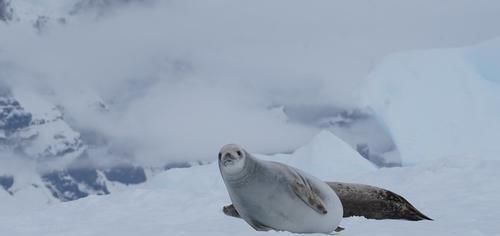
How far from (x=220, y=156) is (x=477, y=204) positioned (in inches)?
178

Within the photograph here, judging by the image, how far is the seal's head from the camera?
5.00 metres

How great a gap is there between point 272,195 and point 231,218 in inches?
124

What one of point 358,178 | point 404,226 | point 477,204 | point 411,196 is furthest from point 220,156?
point 358,178

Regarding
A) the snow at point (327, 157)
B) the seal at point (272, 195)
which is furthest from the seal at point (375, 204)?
the snow at point (327, 157)

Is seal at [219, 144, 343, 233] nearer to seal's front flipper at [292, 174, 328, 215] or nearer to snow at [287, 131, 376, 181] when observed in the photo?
seal's front flipper at [292, 174, 328, 215]

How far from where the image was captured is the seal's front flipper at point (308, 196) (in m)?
5.14

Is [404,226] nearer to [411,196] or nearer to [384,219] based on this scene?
[384,219]

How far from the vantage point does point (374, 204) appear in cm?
696

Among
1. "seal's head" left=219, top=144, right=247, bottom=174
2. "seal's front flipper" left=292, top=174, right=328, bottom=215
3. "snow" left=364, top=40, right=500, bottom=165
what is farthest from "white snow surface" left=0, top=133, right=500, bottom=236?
"snow" left=364, top=40, right=500, bottom=165

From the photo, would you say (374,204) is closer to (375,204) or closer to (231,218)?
(375,204)

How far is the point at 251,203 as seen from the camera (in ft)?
17.1

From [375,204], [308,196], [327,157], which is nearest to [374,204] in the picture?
[375,204]

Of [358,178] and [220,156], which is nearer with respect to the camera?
[220,156]

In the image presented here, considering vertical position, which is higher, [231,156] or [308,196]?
[231,156]
